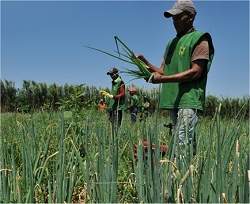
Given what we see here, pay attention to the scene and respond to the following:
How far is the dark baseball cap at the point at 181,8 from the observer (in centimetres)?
253

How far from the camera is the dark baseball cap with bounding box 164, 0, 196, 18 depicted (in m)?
2.53

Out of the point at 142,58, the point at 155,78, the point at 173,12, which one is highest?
the point at 173,12

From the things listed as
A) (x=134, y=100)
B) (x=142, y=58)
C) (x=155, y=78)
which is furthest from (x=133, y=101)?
(x=155, y=78)

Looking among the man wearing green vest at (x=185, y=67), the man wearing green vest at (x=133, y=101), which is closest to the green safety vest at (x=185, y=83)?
the man wearing green vest at (x=185, y=67)

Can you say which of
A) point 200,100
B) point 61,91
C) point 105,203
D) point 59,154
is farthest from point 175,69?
point 61,91

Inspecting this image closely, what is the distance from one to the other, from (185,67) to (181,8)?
32 cm

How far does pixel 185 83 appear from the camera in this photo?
2547 mm

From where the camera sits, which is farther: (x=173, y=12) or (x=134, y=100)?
(x=134, y=100)

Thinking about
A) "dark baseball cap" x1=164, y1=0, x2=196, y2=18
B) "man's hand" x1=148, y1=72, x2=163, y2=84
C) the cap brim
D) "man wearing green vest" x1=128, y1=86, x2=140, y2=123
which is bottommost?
"man's hand" x1=148, y1=72, x2=163, y2=84

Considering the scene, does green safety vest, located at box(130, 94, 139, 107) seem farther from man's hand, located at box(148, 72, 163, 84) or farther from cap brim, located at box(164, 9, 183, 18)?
man's hand, located at box(148, 72, 163, 84)

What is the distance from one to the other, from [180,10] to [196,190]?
136cm

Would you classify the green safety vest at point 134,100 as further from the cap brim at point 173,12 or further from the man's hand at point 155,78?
the man's hand at point 155,78

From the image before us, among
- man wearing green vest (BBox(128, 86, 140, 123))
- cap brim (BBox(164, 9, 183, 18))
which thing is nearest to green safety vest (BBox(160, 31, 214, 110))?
cap brim (BBox(164, 9, 183, 18))

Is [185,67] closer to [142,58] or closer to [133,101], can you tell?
[142,58]
